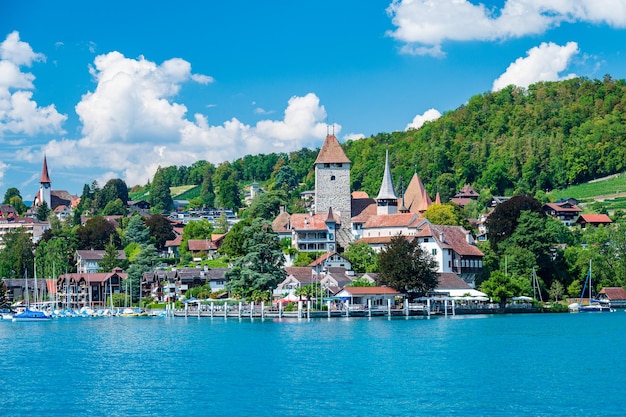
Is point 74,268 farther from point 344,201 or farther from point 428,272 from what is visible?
point 428,272

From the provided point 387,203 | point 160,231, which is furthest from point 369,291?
point 160,231

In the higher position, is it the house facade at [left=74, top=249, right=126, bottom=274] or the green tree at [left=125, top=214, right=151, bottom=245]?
the green tree at [left=125, top=214, right=151, bottom=245]

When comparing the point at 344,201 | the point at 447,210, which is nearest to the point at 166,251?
the point at 344,201

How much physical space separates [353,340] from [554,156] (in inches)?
3640

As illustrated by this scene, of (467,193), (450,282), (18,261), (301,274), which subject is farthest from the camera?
(467,193)

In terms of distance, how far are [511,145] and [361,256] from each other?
69069 millimetres

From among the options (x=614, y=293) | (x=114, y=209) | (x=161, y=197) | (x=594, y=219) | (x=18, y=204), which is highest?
(x=161, y=197)

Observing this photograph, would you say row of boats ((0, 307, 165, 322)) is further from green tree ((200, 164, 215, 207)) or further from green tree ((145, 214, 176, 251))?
green tree ((200, 164, 215, 207))

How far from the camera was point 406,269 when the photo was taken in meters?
68.2

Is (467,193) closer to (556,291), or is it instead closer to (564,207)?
(564,207)

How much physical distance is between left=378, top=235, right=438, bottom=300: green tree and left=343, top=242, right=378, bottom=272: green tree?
8.57m

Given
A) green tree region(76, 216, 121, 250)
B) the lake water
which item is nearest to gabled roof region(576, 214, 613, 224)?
the lake water

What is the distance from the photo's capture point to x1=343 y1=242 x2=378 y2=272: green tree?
3115 inches

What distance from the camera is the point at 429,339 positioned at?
4966 cm
